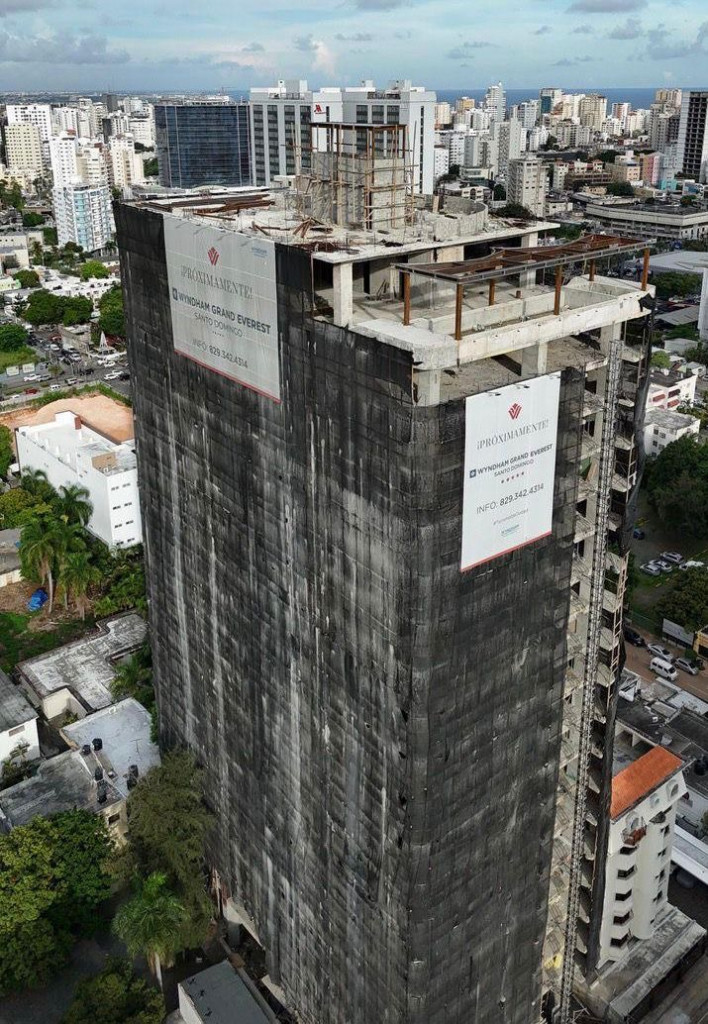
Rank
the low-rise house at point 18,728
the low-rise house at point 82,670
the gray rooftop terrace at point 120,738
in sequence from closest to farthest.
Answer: the gray rooftop terrace at point 120,738, the low-rise house at point 18,728, the low-rise house at point 82,670

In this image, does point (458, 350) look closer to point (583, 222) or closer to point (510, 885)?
point (510, 885)

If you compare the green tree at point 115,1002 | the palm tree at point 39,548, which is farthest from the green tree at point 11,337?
the green tree at point 115,1002

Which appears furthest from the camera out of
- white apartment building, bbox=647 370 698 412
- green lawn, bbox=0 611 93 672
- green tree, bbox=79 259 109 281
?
green tree, bbox=79 259 109 281

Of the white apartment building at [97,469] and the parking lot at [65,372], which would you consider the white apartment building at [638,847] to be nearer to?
the white apartment building at [97,469]

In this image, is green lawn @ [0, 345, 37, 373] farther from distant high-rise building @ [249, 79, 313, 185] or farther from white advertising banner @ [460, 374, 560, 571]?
white advertising banner @ [460, 374, 560, 571]

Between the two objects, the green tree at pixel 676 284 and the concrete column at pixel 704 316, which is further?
the green tree at pixel 676 284

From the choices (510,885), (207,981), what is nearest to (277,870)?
(207,981)

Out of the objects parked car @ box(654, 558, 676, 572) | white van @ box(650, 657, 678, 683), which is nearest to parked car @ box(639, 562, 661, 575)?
parked car @ box(654, 558, 676, 572)
